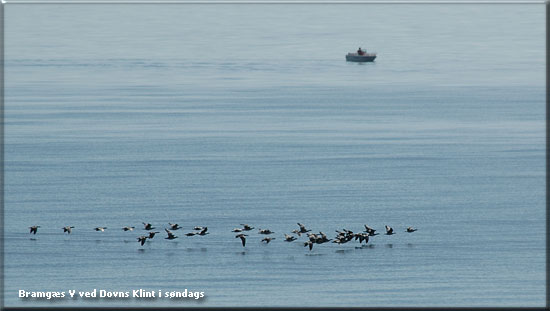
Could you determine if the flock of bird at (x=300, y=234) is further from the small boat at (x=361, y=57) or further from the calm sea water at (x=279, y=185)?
the small boat at (x=361, y=57)

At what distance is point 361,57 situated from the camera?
17138 centimetres

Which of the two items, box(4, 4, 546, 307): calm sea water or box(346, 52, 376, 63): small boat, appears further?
box(346, 52, 376, 63): small boat

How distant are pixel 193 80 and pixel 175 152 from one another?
61.8 metres

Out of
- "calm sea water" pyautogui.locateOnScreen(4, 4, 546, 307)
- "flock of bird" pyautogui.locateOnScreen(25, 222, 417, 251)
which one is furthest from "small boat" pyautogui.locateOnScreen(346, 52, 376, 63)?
"flock of bird" pyautogui.locateOnScreen(25, 222, 417, 251)

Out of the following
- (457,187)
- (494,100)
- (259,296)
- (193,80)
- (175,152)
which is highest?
(193,80)

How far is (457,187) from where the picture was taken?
7631 cm

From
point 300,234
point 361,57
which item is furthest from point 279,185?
point 361,57

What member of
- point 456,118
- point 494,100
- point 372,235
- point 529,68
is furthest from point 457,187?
point 529,68

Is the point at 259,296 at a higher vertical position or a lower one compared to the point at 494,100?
lower

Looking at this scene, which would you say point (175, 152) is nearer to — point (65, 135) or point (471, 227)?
point (65, 135)

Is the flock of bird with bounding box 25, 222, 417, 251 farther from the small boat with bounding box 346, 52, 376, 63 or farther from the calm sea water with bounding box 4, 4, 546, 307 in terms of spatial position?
the small boat with bounding box 346, 52, 376, 63

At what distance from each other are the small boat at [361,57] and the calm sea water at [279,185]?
13.9 meters

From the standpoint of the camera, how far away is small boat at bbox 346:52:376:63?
166m

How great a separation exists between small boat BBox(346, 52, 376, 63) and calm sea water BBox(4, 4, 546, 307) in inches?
547
